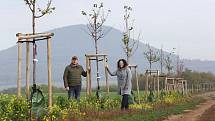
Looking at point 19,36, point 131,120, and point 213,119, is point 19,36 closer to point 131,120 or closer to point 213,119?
point 131,120

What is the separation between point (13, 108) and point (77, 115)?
283 centimetres

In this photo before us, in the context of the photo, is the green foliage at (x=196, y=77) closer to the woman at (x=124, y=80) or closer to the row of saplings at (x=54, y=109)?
the woman at (x=124, y=80)

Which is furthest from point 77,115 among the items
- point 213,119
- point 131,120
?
point 213,119

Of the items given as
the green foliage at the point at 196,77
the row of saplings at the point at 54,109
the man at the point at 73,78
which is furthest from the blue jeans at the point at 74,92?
the green foliage at the point at 196,77

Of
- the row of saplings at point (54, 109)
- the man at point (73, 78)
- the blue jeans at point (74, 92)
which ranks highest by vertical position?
the man at point (73, 78)

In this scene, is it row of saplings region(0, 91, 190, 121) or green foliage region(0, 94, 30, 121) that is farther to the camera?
row of saplings region(0, 91, 190, 121)

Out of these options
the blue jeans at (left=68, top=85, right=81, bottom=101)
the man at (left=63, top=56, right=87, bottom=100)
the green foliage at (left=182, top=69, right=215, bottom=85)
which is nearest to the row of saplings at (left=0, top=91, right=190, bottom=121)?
the blue jeans at (left=68, top=85, right=81, bottom=101)

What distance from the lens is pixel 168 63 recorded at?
49188 millimetres

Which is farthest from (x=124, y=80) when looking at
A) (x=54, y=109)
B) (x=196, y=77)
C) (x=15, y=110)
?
(x=196, y=77)

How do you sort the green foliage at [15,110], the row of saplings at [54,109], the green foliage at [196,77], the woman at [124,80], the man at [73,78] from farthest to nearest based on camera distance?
1. the green foliage at [196,77]
2. the woman at [124,80]
3. the man at [73,78]
4. the row of saplings at [54,109]
5. the green foliage at [15,110]

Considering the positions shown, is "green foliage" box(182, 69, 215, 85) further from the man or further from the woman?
the man

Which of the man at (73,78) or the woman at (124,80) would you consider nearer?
the man at (73,78)

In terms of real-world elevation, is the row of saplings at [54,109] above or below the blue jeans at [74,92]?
below

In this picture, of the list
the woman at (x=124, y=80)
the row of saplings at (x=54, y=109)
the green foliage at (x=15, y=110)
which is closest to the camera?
the green foliage at (x=15, y=110)
